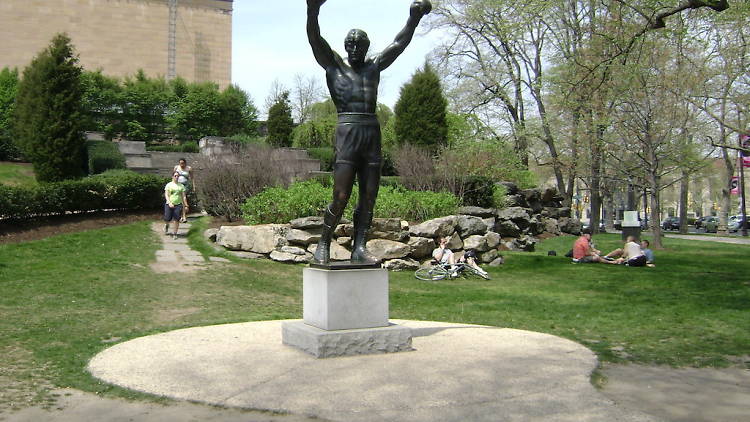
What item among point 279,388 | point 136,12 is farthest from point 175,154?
point 136,12

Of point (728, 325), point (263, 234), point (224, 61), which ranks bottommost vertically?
point (728, 325)

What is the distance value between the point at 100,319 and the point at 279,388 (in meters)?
4.16

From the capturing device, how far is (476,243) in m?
15.4

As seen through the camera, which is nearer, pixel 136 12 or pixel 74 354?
pixel 74 354

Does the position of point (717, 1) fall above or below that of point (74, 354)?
above

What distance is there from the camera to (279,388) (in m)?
4.98

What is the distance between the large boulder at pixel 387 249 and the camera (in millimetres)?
14352

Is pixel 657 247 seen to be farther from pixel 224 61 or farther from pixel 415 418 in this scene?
pixel 224 61

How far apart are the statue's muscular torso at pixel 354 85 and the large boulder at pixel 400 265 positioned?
25.5ft

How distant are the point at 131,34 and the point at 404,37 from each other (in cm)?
4368

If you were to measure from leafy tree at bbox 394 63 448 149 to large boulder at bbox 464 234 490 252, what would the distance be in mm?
8465

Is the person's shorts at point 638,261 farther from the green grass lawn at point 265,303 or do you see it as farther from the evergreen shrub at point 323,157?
the evergreen shrub at point 323,157

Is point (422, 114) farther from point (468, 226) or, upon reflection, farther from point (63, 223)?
point (63, 223)

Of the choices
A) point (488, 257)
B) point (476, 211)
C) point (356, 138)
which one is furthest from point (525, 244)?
point (356, 138)
